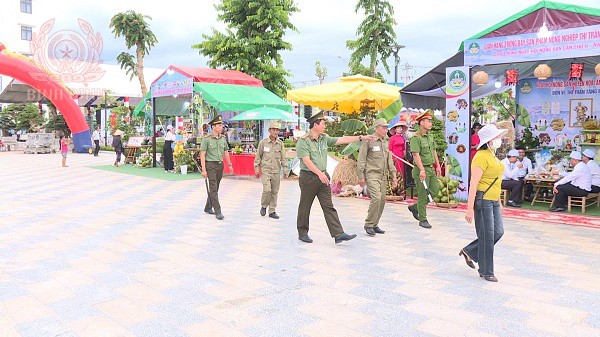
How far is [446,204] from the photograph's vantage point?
9.63 meters

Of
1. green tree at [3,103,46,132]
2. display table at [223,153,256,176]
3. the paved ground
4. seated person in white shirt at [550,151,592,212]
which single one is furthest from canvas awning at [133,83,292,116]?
green tree at [3,103,46,132]

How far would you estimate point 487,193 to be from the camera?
192 inches

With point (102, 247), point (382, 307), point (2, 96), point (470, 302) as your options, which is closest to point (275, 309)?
point (382, 307)

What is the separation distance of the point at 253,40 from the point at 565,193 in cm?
1619

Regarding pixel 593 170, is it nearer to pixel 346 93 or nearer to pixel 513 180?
pixel 513 180

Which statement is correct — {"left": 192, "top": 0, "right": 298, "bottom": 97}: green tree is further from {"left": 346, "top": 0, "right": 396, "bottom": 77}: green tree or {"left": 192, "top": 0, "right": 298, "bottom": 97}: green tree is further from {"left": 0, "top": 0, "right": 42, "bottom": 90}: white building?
{"left": 0, "top": 0, "right": 42, "bottom": 90}: white building

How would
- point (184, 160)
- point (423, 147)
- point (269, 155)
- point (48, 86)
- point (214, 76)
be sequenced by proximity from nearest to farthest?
point (423, 147) → point (269, 155) → point (184, 160) → point (214, 76) → point (48, 86)

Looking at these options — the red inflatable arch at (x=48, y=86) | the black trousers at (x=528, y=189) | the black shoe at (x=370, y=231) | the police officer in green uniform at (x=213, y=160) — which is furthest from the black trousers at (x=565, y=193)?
the red inflatable arch at (x=48, y=86)

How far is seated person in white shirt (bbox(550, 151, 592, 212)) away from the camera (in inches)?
353

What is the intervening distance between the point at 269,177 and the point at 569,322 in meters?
5.80

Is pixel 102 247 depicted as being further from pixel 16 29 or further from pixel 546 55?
pixel 16 29

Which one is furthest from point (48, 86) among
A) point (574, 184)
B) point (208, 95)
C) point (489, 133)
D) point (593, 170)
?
point (489, 133)

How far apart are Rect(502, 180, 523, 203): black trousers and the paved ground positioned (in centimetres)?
177

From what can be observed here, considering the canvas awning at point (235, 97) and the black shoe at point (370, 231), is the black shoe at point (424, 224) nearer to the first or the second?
the black shoe at point (370, 231)
